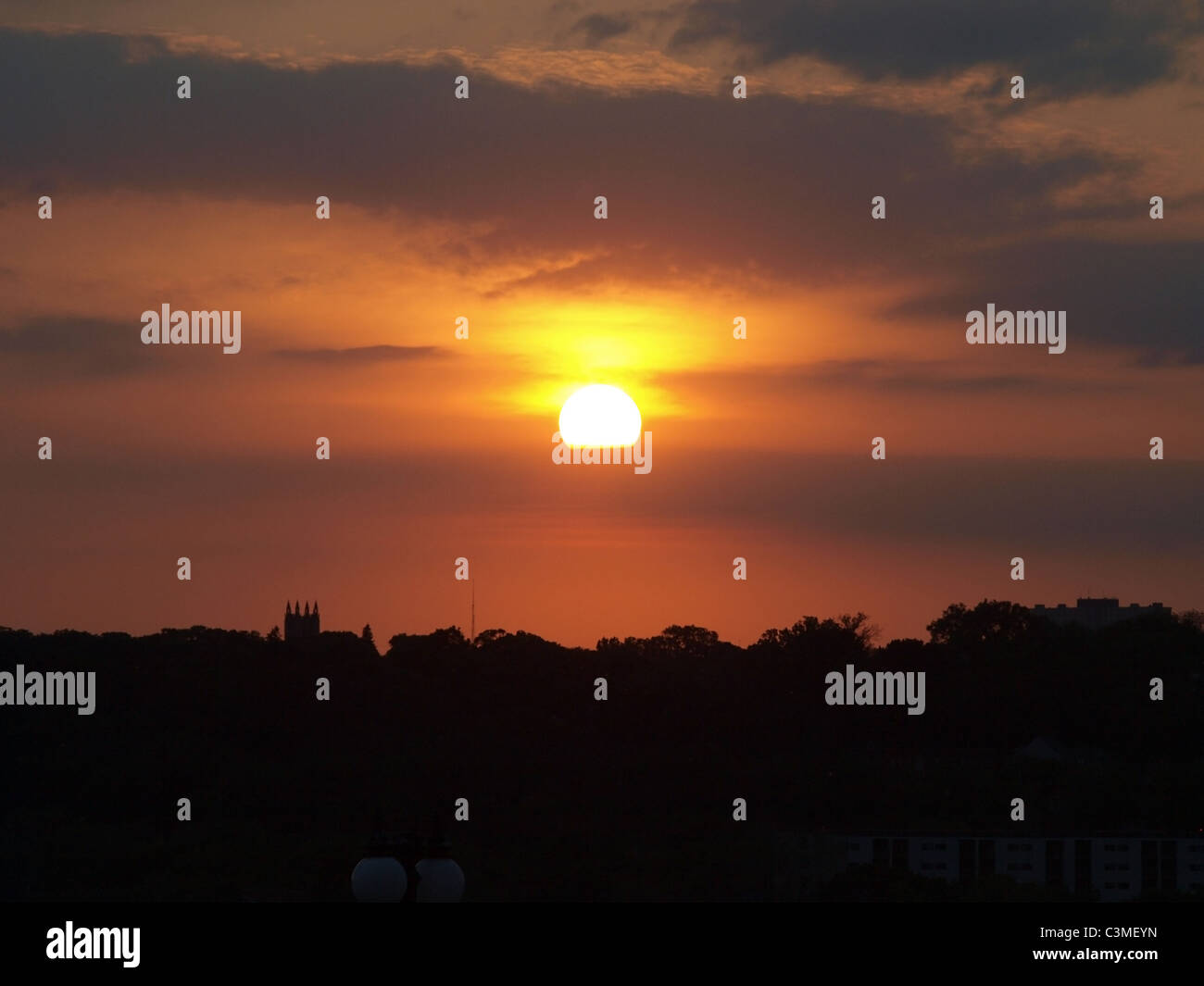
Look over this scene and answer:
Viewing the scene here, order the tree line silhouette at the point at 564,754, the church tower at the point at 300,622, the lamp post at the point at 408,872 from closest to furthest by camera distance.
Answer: the lamp post at the point at 408,872 → the tree line silhouette at the point at 564,754 → the church tower at the point at 300,622

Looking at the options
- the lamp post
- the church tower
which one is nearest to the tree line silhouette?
the church tower

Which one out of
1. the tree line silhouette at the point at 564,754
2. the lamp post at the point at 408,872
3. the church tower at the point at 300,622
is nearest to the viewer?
the lamp post at the point at 408,872

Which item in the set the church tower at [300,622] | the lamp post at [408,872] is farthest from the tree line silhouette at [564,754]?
the lamp post at [408,872]

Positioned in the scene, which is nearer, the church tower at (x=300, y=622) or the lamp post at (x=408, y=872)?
the lamp post at (x=408, y=872)

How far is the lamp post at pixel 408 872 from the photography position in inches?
655

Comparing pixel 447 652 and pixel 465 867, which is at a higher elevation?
pixel 447 652

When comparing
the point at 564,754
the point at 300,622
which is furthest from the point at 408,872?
the point at 300,622

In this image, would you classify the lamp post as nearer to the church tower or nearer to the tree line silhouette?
the tree line silhouette

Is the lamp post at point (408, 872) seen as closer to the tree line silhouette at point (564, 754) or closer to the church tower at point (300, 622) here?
the tree line silhouette at point (564, 754)

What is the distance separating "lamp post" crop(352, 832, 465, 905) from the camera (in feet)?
54.6
